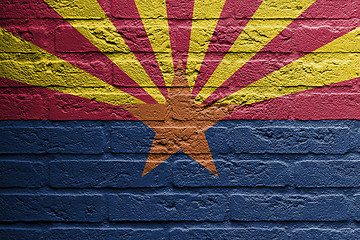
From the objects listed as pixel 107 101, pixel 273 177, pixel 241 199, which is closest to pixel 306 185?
pixel 273 177

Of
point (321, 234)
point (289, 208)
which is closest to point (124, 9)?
point (289, 208)

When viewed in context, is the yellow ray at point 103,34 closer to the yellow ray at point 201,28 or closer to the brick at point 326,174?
the yellow ray at point 201,28

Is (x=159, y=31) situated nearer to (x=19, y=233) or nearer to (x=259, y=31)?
(x=259, y=31)

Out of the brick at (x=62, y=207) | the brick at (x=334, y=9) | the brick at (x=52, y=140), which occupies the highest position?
the brick at (x=334, y=9)

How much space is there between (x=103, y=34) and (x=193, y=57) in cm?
33

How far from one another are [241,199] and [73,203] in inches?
23.9

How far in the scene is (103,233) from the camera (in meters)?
0.89

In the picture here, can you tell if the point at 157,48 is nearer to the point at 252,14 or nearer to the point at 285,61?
the point at 252,14

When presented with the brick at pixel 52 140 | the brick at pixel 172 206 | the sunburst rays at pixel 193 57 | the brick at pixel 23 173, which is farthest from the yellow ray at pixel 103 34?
the brick at pixel 23 173

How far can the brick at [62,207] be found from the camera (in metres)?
0.88

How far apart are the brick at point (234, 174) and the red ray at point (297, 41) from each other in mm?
248

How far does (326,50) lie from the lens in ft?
2.83

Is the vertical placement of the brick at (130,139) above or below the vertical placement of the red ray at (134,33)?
below

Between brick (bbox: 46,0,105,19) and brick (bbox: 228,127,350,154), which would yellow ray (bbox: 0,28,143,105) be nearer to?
brick (bbox: 46,0,105,19)
